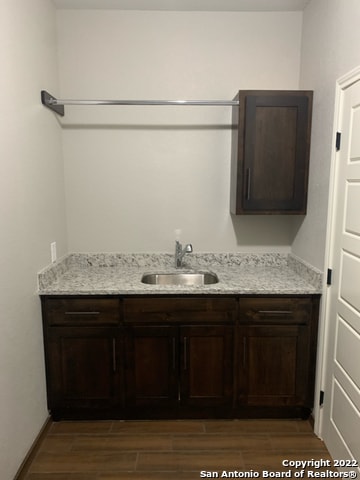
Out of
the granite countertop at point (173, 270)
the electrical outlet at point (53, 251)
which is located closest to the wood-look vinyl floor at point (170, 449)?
the granite countertop at point (173, 270)

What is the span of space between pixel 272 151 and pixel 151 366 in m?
1.68

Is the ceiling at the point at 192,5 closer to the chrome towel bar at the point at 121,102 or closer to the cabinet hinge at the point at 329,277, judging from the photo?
the chrome towel bar at the point at 121,102

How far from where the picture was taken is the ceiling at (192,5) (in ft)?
Answer: 7.84

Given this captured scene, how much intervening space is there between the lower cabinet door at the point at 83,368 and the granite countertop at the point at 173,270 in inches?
11.7

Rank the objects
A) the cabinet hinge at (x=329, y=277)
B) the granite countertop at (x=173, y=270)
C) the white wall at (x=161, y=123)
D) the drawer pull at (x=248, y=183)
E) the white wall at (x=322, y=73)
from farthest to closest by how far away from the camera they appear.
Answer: the white wall at (x=161, y=123)
the drawer pull at (x=248, y=183)
the granite countertop at (x=173, y=270)
the cabinet hinge at (x=329, y=277)
the white wall at (x=322, y=73)

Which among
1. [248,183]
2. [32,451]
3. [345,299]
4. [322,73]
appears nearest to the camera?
[345,299]

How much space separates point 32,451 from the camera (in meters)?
2.03

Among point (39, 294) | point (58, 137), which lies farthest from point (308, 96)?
point (39, 294)

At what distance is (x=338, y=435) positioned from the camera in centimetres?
194

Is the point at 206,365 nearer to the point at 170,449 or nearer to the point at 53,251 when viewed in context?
the point at 170,449

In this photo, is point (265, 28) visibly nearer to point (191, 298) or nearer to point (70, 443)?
point (191, 298)

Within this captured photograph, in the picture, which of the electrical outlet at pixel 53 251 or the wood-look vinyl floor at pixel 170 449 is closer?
the wood-look vinyl floor at pixel 170 449

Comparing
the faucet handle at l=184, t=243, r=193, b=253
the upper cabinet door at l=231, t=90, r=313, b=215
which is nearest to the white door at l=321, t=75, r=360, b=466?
the upper cabinet door at l=231, t=90, r=313, b=215

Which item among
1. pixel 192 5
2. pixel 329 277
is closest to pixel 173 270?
pixel 329 277
